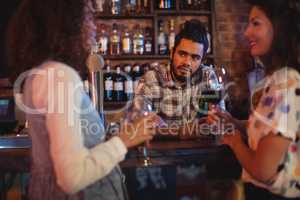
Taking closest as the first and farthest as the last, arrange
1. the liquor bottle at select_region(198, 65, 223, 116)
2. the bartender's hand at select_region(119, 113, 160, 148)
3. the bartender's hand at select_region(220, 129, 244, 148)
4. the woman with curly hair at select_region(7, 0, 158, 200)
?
the woman with curly hair at select_region(7, 0, 158, 200)
the bartender's hand at select_region(119, 113, 160, 148)
the bartender's hand at select_region(220, 129, 244, 148)
the liquor bottle at select_region(198, 65, 223, 116)

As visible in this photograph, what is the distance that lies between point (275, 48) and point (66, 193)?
70cm

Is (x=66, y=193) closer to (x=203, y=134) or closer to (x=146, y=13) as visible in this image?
(x=203, y=134)

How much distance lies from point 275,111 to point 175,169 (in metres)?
0.95

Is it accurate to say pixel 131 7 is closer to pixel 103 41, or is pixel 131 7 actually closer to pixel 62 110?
pixel 103 41

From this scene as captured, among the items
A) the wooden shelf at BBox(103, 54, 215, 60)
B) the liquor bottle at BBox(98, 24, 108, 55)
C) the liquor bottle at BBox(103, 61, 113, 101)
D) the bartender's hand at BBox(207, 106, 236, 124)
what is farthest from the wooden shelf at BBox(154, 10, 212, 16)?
the bartender's hand at BBox(207, 106, 236, 124)

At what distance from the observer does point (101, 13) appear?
383 cm

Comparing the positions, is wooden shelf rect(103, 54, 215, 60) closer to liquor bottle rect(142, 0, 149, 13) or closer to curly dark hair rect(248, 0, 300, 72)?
liquor bottle rect(142, 0, 149, 13)

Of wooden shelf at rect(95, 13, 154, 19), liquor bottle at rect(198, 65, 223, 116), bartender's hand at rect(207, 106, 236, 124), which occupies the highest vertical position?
wooden shelf at rect(95, 13, 154, 19)

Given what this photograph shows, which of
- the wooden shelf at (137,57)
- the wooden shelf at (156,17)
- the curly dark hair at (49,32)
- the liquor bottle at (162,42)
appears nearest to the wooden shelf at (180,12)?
the wooden shelf at (156,17)

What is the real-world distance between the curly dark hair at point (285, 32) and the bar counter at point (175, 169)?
794 millimetres

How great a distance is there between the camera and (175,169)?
1944mm

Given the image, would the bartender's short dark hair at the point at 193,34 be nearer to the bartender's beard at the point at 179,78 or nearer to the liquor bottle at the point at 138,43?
the bartender's beard at the point at 179,78

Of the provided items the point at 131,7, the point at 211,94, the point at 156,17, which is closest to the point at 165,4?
the point at 156,17

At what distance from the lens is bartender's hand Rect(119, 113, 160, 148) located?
1089mm
